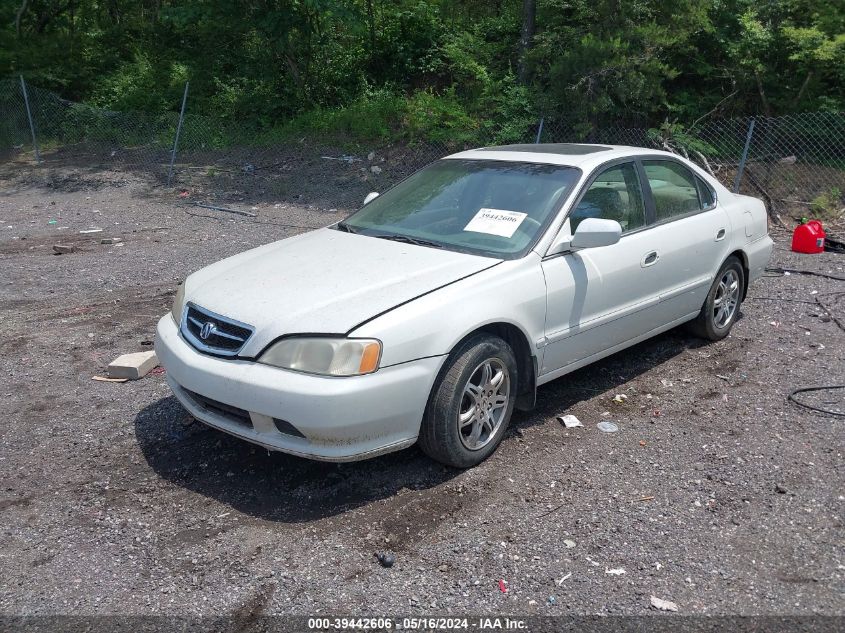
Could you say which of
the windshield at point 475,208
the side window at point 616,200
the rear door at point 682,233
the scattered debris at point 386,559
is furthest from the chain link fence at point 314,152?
the scattered debris at point 386,559

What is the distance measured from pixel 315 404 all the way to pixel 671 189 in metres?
3.36

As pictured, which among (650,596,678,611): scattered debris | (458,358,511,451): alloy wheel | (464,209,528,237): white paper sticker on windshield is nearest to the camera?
(650,596,678,611): scattered debris

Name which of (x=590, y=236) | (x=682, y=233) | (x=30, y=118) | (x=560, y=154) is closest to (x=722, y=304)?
(x=682, y=233)

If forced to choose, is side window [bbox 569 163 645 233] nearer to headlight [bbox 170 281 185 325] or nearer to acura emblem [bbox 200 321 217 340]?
acura emblem [bbox 200 321 217 340]

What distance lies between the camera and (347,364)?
3.64 m

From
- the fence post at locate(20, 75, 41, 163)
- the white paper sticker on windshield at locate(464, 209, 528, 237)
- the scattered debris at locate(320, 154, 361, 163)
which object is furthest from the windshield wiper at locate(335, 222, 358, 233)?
the fence post at locate(20, 75, 41, 163)

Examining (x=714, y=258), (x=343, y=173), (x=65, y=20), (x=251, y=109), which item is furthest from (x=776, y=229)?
(x=65, y=20)

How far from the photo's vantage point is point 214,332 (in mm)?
3969

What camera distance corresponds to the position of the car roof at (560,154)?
5078 mm

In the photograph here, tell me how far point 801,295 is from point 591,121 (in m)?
5.99

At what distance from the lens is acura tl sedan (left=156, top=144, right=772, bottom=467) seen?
3.70 m

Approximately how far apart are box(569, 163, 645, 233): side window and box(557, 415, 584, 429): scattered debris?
1.18m

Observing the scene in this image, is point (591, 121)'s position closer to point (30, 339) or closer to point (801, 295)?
point (801, 295)

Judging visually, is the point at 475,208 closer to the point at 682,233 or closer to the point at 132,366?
the point at 682,233
